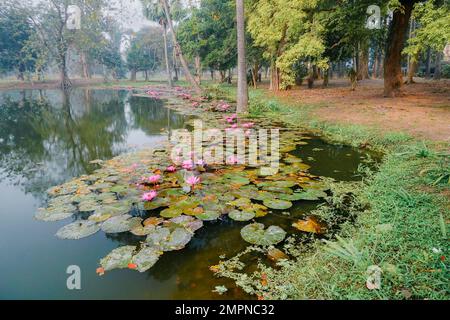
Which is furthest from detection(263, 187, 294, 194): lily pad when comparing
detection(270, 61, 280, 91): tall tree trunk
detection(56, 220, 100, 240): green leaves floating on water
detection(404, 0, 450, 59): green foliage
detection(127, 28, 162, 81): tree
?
detection(127, 28, 162, 81): tree

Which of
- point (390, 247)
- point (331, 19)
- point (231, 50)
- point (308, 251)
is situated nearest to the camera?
point (390, 247)

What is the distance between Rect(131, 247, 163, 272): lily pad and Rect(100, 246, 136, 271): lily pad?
67 mm

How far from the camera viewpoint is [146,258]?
7.82ft

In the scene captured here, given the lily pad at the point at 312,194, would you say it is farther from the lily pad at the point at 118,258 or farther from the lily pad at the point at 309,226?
the lily pad at the point at 118,258

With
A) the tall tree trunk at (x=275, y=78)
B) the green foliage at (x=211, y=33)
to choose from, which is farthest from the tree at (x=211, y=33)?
the tall tree trunk at (x=275, y=78)

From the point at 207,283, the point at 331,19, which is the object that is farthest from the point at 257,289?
the point at 331,19

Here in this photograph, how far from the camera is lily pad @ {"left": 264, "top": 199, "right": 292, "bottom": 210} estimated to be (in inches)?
126

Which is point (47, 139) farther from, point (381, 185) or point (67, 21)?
point (67, 21)

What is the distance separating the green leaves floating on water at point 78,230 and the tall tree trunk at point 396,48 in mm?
10456

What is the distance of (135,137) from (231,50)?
16.0m

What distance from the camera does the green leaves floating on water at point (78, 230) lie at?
2.76m

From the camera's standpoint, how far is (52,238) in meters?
2.78

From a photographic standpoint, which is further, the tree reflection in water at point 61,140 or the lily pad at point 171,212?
the tree reflection in water at point 61,140

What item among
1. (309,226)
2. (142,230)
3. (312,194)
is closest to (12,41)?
(142,230)
